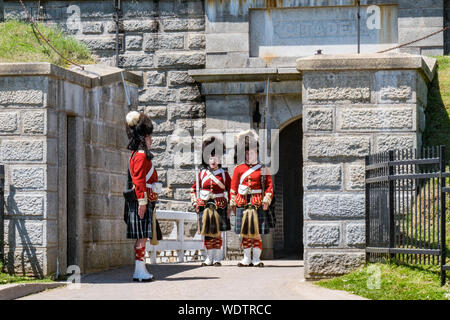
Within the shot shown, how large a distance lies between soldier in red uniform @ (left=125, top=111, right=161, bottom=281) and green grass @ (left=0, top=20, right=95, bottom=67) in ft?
7.17

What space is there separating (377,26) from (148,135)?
24.3 ft

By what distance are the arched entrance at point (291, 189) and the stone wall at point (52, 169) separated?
9697mm

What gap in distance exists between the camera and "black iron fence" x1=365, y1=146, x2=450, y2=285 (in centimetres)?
980

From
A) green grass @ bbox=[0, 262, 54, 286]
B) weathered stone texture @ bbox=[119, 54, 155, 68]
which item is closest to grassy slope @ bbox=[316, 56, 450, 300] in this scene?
green grass @ bbox=[0, 262, 54, 286]

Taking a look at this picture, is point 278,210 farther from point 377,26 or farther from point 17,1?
point 17,1

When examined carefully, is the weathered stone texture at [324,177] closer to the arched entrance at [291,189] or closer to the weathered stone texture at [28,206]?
the weathered stone texture at [28,206]

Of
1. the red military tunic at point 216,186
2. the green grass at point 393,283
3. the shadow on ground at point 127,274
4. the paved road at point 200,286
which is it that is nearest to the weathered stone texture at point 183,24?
the red military tunic at point 216,186

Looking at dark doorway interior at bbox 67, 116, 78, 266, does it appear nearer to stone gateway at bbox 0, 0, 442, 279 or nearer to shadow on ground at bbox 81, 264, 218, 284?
stone gateway at bbox 0, 0, 442, 279

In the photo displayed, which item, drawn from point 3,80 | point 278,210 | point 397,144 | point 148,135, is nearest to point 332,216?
point 397,144

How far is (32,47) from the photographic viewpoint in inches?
536

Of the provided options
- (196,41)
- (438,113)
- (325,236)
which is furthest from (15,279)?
(196,41)

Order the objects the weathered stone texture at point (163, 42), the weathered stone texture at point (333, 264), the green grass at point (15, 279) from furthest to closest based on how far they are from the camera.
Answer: the weathered stone texture at point (163, 42)
the weathered stone texture at point (333, 264)
the green grass at point (15, 279)

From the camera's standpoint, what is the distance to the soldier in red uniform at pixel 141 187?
11.5m
